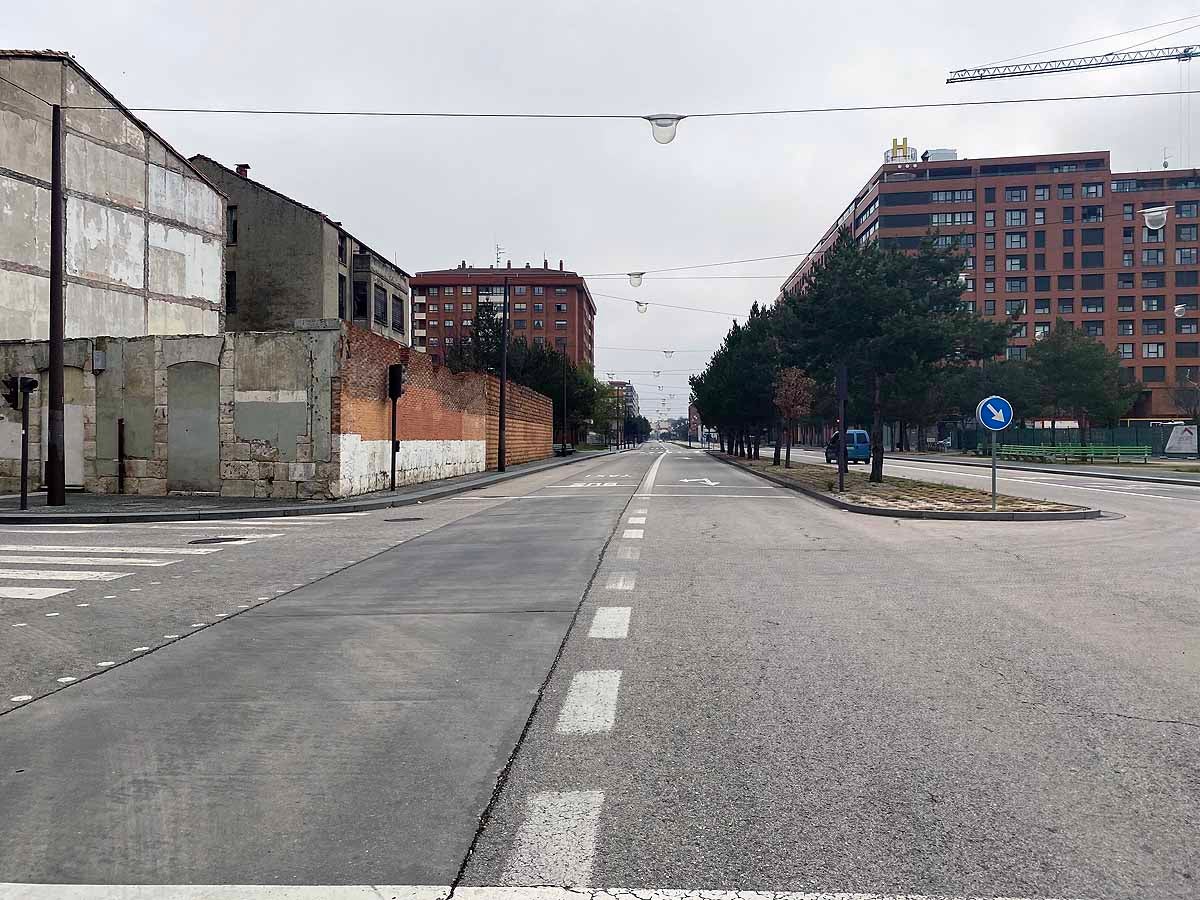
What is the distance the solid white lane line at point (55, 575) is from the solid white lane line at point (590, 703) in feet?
20.5

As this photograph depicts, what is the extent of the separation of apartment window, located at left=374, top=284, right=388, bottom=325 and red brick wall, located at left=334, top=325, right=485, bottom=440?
21792 mm

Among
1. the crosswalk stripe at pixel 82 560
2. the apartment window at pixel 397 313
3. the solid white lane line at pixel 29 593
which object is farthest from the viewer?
the apartment window at pixel 397 313

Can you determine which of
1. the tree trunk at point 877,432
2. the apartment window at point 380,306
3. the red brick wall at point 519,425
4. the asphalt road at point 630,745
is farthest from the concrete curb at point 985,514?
the apartment window at point 380,306

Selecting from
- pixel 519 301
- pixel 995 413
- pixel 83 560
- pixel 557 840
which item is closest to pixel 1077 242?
A: pixel 519 301

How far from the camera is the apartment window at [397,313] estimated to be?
56.7m

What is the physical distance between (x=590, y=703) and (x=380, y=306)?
172 ft

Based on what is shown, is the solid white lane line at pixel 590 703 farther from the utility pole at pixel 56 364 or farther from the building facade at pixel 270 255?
the building facade at pixel 270 255

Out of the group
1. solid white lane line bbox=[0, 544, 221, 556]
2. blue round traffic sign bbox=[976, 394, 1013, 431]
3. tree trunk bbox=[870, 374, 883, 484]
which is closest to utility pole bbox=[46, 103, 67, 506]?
solid white lane line bbox=[0, 544, 221, 556]

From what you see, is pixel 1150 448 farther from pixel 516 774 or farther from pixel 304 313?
pixel 516 774

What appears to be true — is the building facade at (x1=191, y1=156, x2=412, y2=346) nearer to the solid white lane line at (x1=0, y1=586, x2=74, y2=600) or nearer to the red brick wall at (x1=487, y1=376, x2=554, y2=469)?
the red brick wall at (x1=487, y1=376, x2=554, y2=469)

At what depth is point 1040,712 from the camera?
14.3 ft

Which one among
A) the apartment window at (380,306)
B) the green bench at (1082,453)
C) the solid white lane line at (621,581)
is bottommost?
the solid white lane line at (621,581)

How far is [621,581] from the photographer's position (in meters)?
8.41

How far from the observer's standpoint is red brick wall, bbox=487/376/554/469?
37438 mm
